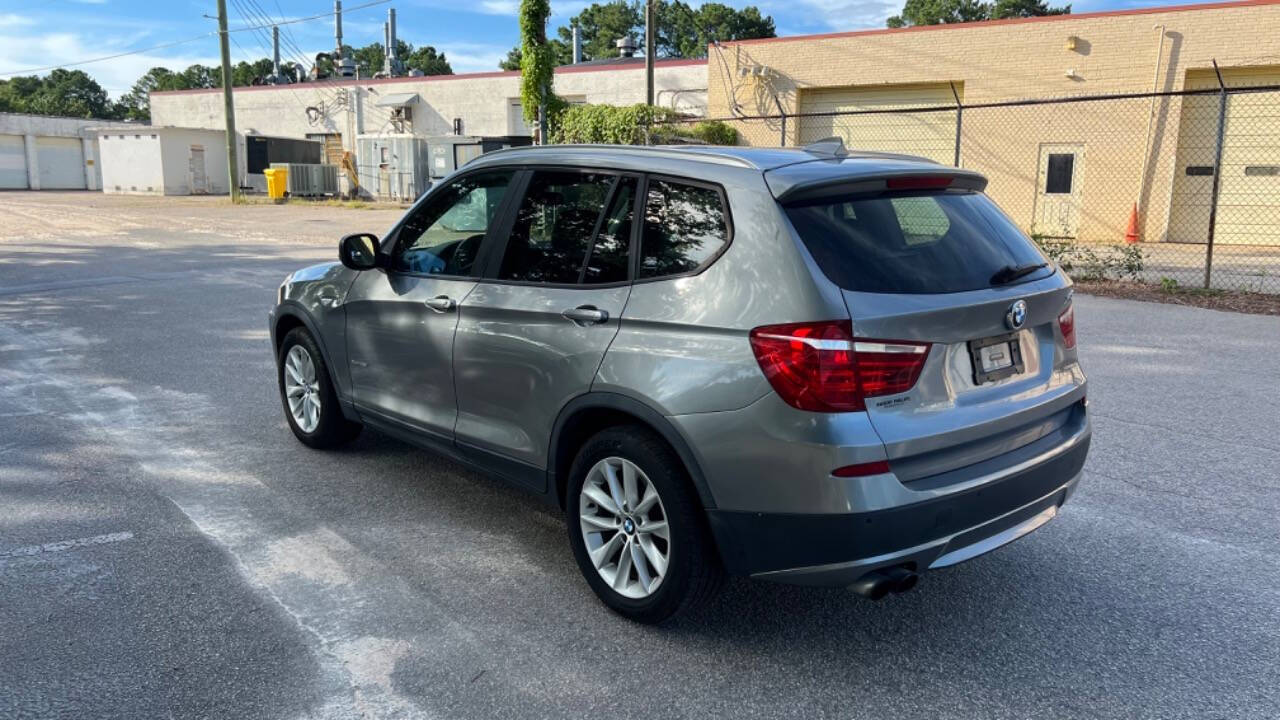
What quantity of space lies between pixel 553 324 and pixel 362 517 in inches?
64.9

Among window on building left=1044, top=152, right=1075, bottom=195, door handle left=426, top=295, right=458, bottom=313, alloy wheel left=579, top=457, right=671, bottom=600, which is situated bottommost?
alloy wheel left=579, top=457, right=671, bottom=600

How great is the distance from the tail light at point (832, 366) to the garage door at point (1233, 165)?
20.9 meters

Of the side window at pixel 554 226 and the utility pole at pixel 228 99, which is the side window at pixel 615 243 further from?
the utility pole at pixel 228 99

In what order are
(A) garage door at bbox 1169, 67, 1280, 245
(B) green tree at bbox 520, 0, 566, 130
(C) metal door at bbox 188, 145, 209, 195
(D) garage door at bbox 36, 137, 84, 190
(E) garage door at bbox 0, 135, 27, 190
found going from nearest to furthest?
(A) garage door at bbox 1169, 67, 1280, 245 → (B) green tree at bbox 520, 0, 566, 130 → (C) metal door at bbox 188, 145, 209, 195 → (E) garage door at bbox 0, 135, 27, 190 → (D) garage door at bbox 36, 137, 84, 190

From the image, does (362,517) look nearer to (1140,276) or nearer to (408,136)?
(1140,276)

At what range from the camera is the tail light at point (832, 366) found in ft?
9.46

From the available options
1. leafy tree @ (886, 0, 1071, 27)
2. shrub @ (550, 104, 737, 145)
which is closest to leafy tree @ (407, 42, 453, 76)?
leafy tree @ (886, 0, 1071, 27)

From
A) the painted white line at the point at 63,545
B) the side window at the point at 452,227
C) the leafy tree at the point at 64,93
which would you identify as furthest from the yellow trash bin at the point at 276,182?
the leafy tree at the point at 64,93

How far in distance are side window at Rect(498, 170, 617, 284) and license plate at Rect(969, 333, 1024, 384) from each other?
1521 mm

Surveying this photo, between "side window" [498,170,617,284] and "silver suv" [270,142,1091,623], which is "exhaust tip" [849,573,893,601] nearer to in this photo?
"silver suv" [270,142,1091,623]

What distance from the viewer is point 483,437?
13.4ft

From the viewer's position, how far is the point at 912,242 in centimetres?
335

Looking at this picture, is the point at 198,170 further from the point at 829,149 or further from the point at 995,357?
Answer: the point at 995,357

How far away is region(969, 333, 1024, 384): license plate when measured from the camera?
3.18 metres
